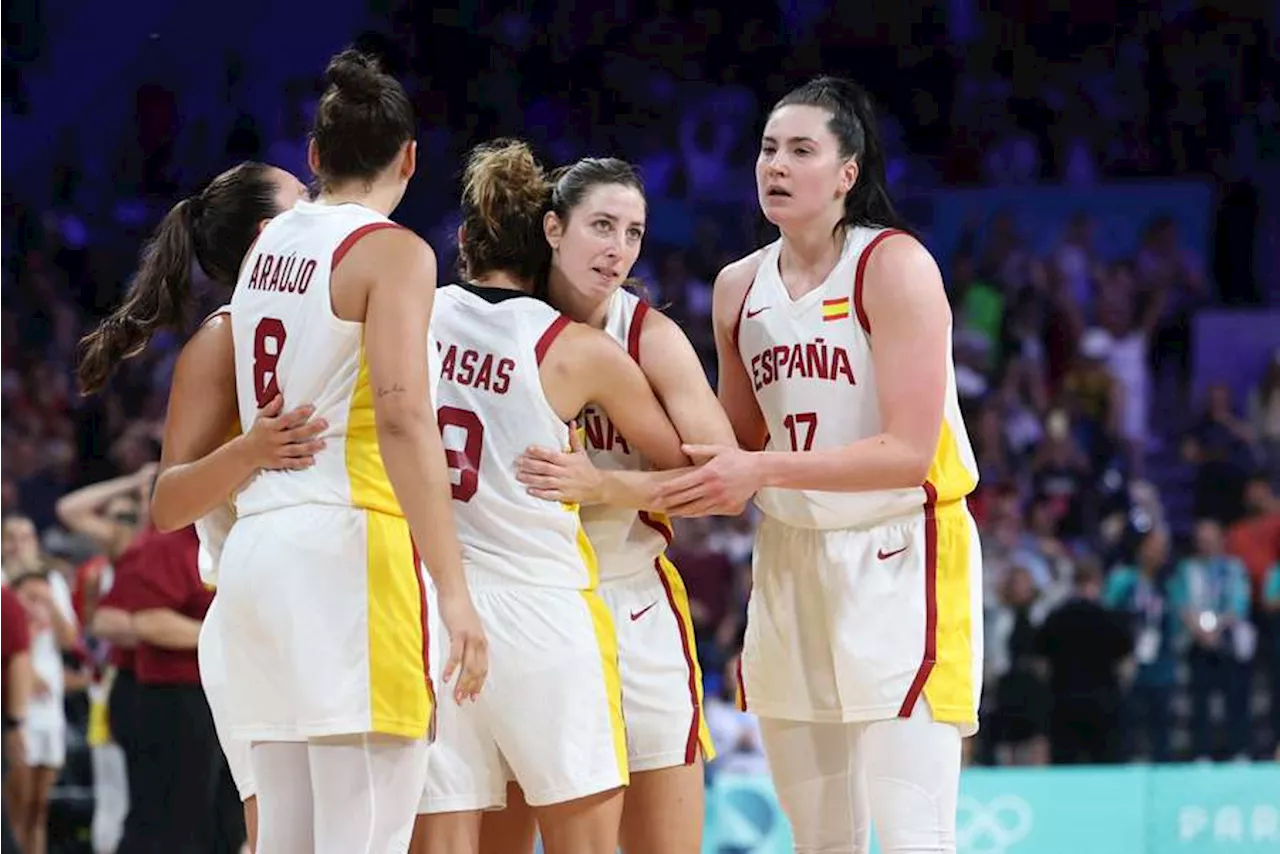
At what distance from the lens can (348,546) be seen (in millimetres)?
3865

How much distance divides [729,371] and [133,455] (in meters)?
8.38

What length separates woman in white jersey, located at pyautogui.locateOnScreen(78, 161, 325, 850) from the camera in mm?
3988

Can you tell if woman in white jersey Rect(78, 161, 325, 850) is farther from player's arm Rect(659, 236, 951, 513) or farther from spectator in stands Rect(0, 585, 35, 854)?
Result: spectator in stands Rect(0, 585, 35, 854)

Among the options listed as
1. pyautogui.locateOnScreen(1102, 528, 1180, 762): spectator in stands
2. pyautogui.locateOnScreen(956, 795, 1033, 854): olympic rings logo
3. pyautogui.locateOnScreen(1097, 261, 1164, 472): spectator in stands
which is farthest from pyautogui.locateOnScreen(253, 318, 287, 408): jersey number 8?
pyautogui.locateOnScreen(1097, 261, 1164, 472): spectator in stands

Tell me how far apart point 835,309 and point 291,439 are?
141cm

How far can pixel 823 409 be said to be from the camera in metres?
4.74

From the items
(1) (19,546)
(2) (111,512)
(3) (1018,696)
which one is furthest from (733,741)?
(1) (19,546)

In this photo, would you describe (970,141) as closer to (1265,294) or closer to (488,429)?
(1265,294)

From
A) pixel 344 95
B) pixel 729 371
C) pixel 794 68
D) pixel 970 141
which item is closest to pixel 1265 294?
pixel 970 141

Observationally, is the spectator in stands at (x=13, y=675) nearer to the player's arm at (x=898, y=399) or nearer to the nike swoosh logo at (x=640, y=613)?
the nike swoosh logo at (x=640, y=613)

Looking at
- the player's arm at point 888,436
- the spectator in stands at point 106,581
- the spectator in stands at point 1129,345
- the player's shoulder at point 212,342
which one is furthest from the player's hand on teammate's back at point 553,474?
the spectator in stands at point 1129,345

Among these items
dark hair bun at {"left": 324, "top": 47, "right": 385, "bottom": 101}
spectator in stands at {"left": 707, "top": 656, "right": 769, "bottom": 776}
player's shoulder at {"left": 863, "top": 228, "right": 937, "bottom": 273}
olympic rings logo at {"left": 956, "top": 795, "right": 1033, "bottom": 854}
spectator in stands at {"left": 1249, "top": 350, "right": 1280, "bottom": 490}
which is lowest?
olympic rings logo at {"left": 956, "top": 795, "right": 1033, "bottom": 854}

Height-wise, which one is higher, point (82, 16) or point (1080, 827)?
point (82, 16)

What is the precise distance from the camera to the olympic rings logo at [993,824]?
921cm
